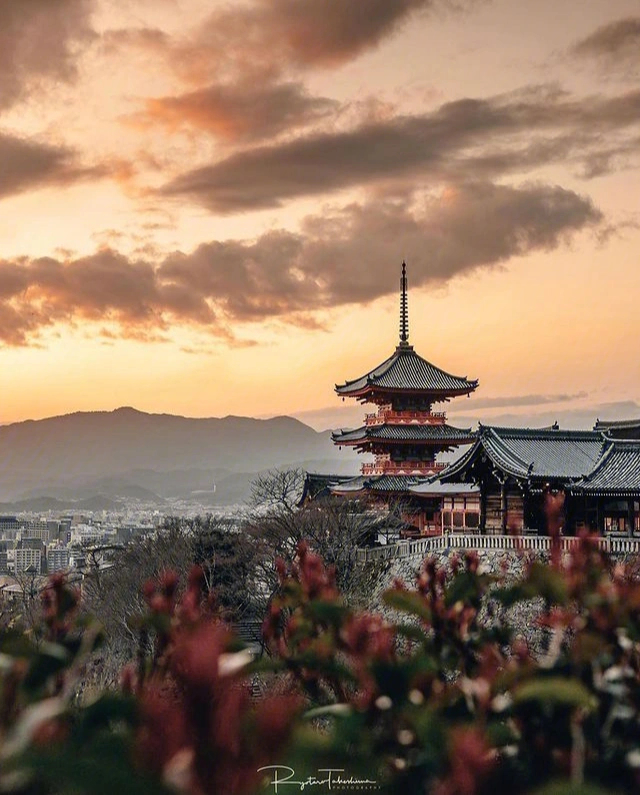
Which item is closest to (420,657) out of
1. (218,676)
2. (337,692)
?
(337,692)

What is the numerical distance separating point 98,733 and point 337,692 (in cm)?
143

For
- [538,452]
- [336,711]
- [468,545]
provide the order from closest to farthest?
[336,711] < [468,545] < [538,452]

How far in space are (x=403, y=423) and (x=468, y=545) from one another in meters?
14.4

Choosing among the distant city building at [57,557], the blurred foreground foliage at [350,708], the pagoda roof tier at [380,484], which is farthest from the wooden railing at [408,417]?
the distant city building at [57,557]

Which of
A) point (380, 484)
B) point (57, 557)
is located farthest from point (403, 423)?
point (57, 557)

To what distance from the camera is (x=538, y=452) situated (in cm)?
3191

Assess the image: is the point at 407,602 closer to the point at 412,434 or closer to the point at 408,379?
the point at 412,434

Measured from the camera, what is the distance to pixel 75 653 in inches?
130

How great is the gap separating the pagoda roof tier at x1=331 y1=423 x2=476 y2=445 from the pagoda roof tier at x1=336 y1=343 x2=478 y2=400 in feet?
5.23

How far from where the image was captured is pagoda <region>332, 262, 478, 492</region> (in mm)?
43062

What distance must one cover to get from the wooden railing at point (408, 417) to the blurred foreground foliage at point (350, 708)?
131 ft

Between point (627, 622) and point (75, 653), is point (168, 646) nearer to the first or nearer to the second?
point (75, 653)

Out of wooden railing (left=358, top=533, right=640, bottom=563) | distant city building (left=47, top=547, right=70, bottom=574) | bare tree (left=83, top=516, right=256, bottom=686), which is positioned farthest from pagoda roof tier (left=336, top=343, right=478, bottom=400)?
distant city building (left=47, top=547, right=70, bottom=574)

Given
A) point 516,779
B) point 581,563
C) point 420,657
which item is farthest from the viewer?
point 581,563
